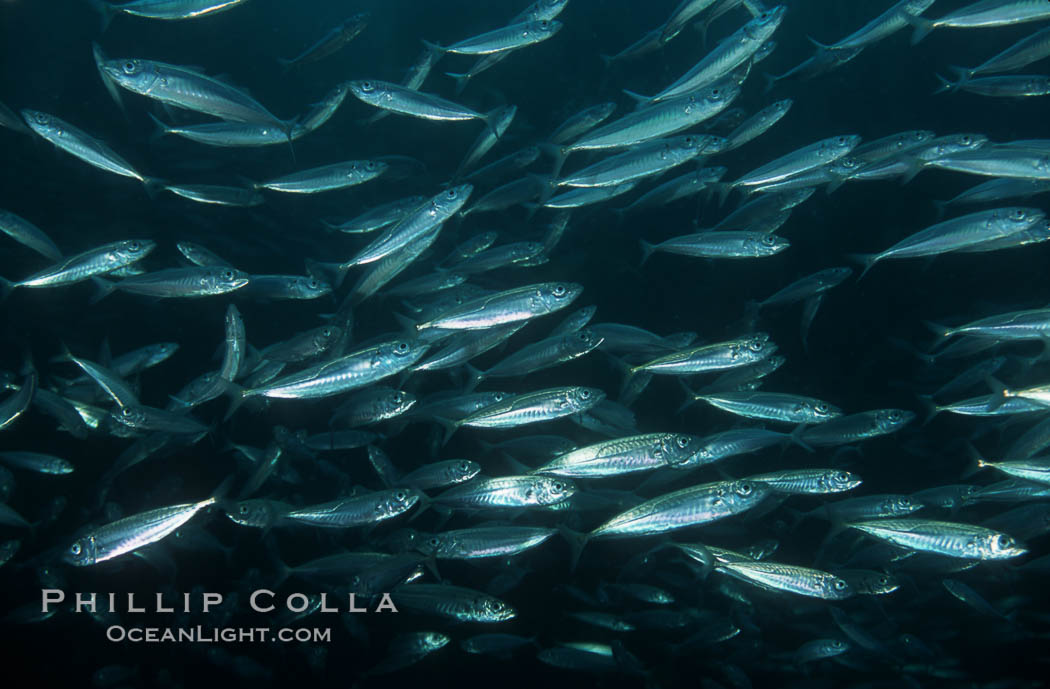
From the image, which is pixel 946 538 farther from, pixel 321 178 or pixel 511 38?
pixel 321 178

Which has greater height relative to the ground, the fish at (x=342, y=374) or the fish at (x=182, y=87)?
the fish at (x=182, y=87)

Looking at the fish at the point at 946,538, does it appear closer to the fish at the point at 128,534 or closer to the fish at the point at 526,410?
the fish at the point at 526,410

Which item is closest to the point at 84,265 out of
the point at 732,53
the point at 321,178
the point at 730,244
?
the point at 321,178

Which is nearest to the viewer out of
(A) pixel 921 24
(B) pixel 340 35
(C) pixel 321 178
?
(A) pixel 921 24

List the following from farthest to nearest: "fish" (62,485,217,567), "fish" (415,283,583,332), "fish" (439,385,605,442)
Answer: "fish" (439,385,605,442), "fish" (415,283,583,332), "fish" (62,485,217,567)

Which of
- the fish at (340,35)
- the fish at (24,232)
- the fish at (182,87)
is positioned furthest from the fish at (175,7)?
the fish at (24,232)

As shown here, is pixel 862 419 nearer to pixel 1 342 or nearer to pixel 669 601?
pixel 669 601

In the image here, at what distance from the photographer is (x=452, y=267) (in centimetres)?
520

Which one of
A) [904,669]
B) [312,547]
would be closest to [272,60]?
[312,547]

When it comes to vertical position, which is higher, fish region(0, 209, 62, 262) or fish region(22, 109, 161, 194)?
fish region(22, 109, 161, 194)

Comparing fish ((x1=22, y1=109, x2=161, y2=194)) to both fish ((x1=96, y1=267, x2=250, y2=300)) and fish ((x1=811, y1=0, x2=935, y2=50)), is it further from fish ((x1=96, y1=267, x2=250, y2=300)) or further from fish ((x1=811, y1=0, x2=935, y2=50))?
fish ((x1=811, y1=0, x2=935, y2=50))

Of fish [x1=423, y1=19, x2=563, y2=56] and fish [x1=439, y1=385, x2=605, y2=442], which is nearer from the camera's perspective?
fish [x1=439, y1=385, x2=605, y2=442]

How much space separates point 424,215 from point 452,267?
1.08 m

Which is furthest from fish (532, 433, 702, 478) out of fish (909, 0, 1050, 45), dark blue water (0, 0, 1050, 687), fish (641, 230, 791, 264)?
fish (909, 0, 1050, 45)
